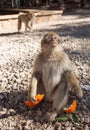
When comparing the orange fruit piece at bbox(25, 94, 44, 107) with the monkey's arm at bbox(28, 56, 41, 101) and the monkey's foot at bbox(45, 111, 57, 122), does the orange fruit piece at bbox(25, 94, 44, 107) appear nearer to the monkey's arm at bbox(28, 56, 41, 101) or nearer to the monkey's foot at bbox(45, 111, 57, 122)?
the monkey's arm at bbox(28, 56, 41, 101)

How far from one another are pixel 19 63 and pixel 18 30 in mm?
5675

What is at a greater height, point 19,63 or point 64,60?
point 64,60

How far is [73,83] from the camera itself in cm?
414

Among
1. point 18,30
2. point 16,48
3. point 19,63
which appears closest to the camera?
point 19,63

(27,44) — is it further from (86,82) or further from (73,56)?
(86,82)

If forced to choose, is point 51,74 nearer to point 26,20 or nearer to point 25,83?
point 25,83

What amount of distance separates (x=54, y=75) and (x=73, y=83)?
0.88ft

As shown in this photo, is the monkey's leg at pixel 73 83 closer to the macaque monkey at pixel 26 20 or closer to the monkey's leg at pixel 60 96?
the monkey's leg at pixel 60 96

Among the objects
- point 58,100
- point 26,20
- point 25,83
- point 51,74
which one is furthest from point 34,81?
point 26,20

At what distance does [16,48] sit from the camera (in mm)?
8828

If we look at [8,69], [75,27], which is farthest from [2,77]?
[75,27]

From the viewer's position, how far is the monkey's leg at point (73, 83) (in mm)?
4098

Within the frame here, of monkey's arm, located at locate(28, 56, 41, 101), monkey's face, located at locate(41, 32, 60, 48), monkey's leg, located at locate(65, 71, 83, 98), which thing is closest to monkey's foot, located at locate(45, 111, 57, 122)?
monkey's arm, located at locate(28, 56, 41, 101)

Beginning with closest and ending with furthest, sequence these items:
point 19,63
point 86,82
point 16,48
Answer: point 86,82 < point 19,63 < point 16,48
